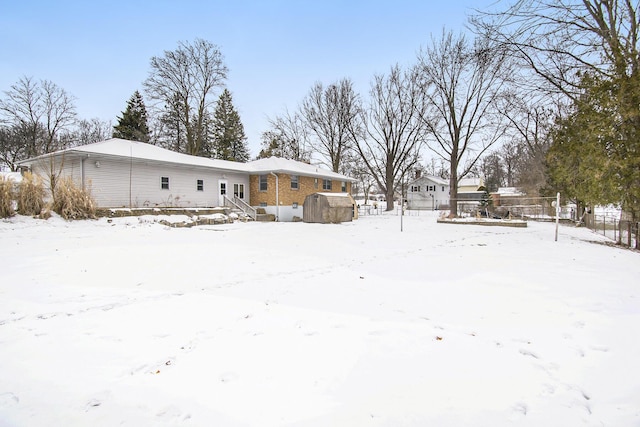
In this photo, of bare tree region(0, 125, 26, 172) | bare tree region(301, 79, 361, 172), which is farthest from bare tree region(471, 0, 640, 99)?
bare tree region(0, 125, 26, 172)

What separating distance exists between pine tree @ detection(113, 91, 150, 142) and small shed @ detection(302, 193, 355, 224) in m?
22.7

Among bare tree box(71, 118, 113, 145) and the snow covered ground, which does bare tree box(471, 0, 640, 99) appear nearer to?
the snow covered ground

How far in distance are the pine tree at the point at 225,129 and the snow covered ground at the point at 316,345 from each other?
33.5 m

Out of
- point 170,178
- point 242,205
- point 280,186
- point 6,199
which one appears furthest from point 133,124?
point 6,199

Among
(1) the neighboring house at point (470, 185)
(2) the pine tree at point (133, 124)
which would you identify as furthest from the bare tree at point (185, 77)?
(1) the neighboring house at point (470, 185)

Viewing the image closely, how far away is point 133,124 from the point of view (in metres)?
32.2

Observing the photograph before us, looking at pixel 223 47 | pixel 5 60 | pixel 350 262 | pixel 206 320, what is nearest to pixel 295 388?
pixel 206 320

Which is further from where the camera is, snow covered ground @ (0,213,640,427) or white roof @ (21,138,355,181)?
white roof @ (21,138,355,181)

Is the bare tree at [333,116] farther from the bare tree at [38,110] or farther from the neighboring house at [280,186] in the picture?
the bare tree at [38,110]

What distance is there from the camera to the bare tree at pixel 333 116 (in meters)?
32.0

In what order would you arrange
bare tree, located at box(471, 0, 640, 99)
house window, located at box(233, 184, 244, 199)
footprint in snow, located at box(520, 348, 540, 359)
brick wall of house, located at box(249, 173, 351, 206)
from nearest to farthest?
footprint in snow, located at box(520, 348, 540, 359) < bare tree, located at box(471, 0, 640, 99) < brick wall of house, located at box(249, 173, 351, 206) < house window, located at box(233, 184, 244, 199)

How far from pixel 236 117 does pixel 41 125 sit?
19777mm

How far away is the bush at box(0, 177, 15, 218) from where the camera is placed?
36.2ft

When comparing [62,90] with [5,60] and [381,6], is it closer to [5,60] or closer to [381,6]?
[5,60]
